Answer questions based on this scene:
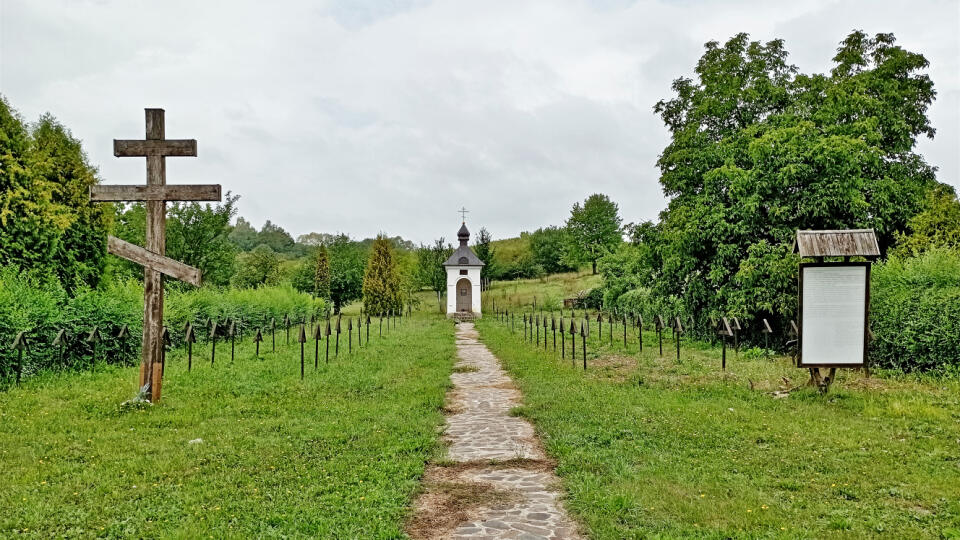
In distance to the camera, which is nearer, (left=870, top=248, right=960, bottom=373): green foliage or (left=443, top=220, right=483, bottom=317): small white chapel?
(left=870, top=248, right=960, bottom=373): green foliage

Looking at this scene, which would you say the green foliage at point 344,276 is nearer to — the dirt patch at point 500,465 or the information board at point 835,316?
the information board at point 835,316

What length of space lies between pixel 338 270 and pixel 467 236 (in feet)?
36.0

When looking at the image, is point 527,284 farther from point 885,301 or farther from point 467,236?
point 885,301

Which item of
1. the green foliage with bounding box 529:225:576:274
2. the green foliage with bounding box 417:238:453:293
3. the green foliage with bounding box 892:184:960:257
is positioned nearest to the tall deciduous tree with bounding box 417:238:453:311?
the green foliage with bounding box 417:238:453:293

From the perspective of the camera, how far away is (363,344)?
21.4 metres

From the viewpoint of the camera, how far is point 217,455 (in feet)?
23.7

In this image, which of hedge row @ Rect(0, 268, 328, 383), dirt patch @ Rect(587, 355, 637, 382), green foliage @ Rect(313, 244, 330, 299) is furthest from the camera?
green foliage @ Rect(313, 244, 330, 299)

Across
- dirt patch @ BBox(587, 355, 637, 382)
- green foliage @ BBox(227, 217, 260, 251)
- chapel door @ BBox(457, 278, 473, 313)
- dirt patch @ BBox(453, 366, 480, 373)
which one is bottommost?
dirt patch @ BBox(453, 366, 480, 373)

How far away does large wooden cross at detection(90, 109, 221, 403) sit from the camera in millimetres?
9688

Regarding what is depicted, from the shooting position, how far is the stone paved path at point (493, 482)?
510 cm

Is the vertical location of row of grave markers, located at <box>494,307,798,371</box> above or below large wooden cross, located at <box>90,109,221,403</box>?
below

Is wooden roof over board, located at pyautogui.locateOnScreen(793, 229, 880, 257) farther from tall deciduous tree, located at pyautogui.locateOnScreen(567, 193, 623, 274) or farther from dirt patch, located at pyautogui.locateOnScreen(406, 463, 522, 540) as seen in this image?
tall deciduous tree, located at pyautogui.locateOnScreen(567, 193, 623, 274)

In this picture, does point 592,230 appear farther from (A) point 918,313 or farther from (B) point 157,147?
(B) point 157,147

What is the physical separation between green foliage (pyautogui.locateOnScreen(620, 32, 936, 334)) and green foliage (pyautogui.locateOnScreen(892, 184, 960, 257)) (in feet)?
2.51
